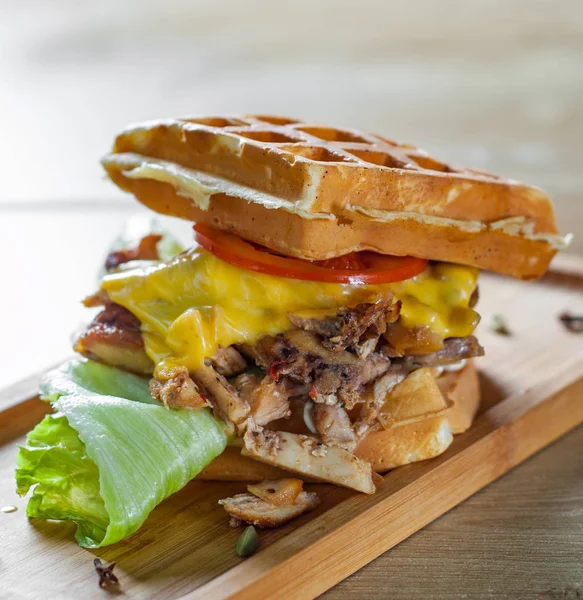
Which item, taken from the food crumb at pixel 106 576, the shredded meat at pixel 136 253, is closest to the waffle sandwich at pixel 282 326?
the food crumb at pixel 106 576

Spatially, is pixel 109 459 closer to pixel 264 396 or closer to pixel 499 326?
pixel 264 396

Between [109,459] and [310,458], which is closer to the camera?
[109,459]

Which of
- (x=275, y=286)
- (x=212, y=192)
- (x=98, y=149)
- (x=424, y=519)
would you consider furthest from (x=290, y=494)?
(x=98, y=149)

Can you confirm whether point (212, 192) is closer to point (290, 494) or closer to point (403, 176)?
point (403, 176)

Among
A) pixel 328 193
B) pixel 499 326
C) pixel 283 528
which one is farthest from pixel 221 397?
pixel 499 326

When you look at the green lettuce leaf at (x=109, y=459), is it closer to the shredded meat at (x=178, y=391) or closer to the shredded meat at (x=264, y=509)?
the shredded meat at (x=178, y=391)

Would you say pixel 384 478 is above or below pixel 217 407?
below
